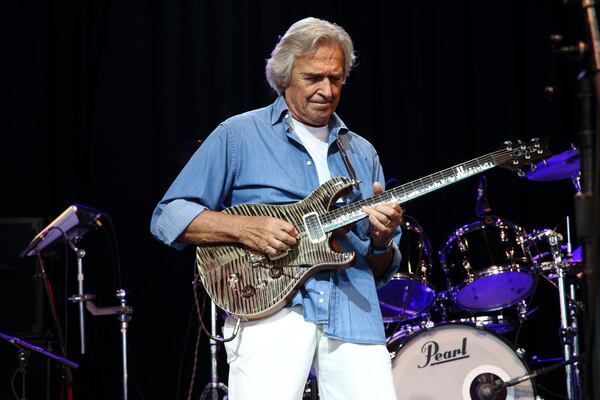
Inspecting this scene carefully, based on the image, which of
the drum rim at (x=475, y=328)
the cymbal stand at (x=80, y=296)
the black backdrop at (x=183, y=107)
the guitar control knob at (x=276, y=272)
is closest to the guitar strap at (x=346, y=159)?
the guitar control knob at (x=276, y=272)

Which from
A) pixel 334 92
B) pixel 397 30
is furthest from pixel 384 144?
pixel 334 92

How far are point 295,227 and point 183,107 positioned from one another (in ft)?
10.6

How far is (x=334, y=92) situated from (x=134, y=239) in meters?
3.10

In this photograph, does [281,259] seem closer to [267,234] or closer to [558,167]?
A: [267,234]

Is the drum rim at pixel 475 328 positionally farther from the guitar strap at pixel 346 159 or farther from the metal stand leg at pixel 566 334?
the guitar strap at pixel 346 159

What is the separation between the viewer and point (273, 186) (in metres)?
3.21

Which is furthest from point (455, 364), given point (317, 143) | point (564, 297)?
point (317, 143)

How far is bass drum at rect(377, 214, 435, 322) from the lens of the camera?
198 inches

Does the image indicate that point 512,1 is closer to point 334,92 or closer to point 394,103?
point 394,103

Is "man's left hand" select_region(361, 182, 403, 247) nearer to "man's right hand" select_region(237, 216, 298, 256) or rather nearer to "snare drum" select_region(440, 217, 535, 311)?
"man's right hand" select_region(237, 216, 298, 256)

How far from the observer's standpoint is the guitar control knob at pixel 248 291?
10.1 feet

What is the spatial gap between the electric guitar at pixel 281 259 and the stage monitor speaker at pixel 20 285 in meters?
2.74

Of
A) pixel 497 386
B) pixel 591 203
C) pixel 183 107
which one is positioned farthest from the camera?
pixel 183 107

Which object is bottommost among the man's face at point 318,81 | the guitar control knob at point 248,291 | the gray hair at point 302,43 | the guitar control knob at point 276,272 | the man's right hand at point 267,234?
the guitar control knob at point 248,291
